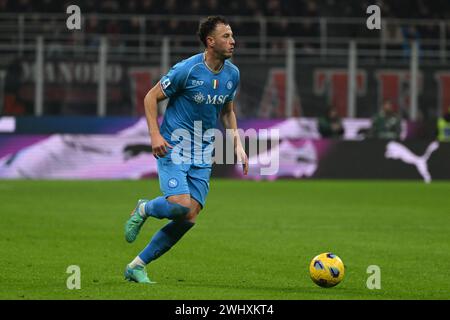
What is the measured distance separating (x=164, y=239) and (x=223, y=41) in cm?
170

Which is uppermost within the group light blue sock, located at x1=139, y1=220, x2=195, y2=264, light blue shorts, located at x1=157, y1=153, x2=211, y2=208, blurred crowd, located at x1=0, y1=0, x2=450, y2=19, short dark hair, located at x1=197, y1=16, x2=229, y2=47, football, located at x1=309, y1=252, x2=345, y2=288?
short dark hair, located at x1=197, y1=16, x2=229, y2=47

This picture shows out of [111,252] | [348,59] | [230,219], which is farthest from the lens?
[348,59]

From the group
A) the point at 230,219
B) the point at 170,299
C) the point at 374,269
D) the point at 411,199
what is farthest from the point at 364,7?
the point at 170,299

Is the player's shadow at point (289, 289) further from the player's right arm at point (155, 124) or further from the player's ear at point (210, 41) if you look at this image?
the player's ear at point (210, 41)

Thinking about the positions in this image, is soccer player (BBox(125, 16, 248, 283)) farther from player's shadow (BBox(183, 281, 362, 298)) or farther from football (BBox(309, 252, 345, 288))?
football (BBox(309, 252, 345, 288))

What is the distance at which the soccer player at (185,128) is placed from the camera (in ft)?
28.7

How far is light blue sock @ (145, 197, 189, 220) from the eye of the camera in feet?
28.5

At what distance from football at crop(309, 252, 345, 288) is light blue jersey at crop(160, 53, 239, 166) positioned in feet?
4.17

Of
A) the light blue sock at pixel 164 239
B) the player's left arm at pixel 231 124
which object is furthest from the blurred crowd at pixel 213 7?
the light blue sock at pixel 164 239

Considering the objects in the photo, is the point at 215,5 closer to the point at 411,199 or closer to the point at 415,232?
the point at 411,199

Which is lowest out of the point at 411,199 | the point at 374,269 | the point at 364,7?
the point at 411,199

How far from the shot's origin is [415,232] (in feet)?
45.3

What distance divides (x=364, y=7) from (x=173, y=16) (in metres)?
5.45

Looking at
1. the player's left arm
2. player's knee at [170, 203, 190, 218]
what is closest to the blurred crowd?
the player's left arm
